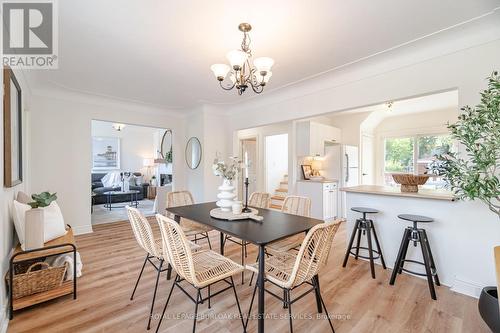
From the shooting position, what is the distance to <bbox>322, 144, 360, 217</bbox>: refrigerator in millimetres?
5113

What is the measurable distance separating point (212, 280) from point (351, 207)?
2330mm

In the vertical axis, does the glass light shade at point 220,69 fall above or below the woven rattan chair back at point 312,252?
above

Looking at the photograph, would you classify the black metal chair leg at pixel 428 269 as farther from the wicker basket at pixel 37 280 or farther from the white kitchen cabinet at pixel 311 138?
the wicker basket at pixel 37 280

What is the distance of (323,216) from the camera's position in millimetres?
4691

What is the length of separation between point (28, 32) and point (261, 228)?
279 cm

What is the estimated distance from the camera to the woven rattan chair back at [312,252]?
142 cm

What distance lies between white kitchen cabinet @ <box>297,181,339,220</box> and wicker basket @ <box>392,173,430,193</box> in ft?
6.39

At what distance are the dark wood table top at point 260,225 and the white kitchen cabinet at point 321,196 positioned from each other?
2.54 meters

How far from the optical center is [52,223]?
7.47 feet

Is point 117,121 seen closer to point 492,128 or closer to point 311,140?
point 311,140

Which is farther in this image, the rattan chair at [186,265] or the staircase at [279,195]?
the staircase at [279,195]

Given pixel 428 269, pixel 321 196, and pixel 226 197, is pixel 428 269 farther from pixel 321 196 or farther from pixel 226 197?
pixel 321 196

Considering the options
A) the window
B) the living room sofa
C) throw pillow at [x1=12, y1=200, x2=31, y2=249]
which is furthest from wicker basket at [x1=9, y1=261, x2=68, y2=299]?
the window

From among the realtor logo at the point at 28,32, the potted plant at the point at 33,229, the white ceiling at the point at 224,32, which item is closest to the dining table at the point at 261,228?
the potted plant at the point at 33,229
